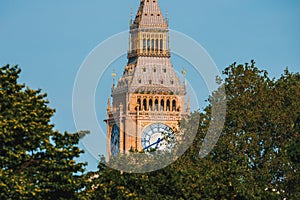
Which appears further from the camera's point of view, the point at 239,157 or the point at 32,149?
the point at 239,157

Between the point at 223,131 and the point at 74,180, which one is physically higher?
the point at 223,131

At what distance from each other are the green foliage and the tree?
227 centimetres

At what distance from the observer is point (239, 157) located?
126 meters

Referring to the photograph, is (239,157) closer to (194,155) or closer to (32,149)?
(194,155)

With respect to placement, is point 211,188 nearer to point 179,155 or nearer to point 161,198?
point 161,198

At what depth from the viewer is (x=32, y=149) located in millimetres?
110312

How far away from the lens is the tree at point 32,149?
356ft

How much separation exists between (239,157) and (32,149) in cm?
1935

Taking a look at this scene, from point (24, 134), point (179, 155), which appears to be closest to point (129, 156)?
point (179, 155)

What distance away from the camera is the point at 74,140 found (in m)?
112

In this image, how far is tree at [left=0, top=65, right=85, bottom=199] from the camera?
356 feet

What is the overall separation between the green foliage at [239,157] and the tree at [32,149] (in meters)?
2.27

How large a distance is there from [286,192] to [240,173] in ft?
19.6

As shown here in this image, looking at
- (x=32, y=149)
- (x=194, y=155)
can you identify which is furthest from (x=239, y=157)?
(x=32, y=149)
